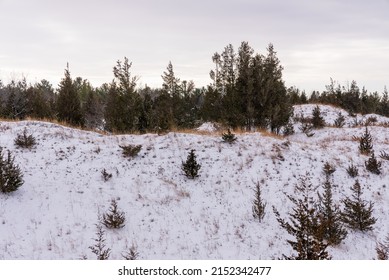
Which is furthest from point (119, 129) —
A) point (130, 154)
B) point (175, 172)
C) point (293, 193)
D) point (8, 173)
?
point (293, 193)

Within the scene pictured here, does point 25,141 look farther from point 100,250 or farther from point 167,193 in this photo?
point 100,250

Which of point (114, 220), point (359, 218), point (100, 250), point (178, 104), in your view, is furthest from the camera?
point (178, 104)

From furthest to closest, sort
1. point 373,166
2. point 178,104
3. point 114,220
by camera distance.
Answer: point 178,104 → point 373,166 → point 114,220

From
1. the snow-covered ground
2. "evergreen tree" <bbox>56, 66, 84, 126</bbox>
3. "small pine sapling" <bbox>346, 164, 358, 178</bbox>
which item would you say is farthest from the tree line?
"small pine sapling" <bbox>346, 164, 358, 178</bbox>

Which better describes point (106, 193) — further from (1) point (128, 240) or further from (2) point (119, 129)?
(2) point (119, 129)

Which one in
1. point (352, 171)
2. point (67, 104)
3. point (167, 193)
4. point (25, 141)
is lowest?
point (167, 193)

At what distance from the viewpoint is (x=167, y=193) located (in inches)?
445

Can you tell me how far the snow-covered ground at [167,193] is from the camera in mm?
8664

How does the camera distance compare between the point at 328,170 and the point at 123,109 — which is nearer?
the point at 328,170

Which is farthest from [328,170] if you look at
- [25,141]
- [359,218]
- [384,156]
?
[25,141]

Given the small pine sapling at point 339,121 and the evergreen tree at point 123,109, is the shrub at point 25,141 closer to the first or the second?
the evergreen tree at point 123,109

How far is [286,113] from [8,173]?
16.5 metres

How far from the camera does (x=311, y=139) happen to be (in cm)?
2266

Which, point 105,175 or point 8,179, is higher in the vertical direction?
point 8,179
